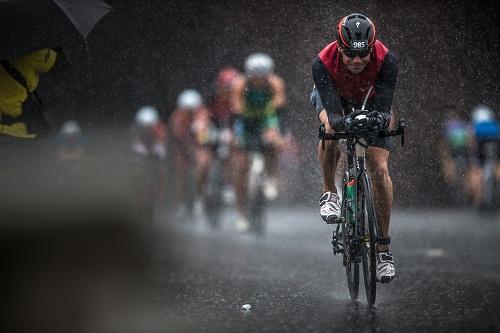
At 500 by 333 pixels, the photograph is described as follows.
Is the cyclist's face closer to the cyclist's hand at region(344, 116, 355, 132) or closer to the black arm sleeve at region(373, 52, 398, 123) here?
the black arm sleeve at region(373, 52, 398, 123)

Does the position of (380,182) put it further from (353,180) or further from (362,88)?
(362,88)

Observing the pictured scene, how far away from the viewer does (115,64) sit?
17938 millimetres

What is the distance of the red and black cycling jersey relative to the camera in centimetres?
588

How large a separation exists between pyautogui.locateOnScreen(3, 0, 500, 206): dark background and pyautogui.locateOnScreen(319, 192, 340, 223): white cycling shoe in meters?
7.72

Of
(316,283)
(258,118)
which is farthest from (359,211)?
(258,118)

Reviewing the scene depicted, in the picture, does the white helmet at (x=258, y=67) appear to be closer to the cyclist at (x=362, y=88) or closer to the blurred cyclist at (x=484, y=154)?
the blurred cyclist at (x=484, y=154)

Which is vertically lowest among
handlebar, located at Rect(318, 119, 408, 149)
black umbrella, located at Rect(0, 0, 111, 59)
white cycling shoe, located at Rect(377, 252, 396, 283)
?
white cycling shoe, located at Rect(377, 252, 396, 283)

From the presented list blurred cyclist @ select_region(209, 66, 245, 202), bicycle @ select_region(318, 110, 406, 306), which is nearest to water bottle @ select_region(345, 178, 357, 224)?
bicycle @ select_region(318, 110, 406, 306)

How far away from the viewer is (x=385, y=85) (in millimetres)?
5895

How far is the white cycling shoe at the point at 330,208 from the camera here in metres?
6.20

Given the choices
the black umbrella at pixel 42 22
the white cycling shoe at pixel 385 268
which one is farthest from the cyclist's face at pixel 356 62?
the black umbrella at pixel 42 22

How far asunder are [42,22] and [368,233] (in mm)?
2898

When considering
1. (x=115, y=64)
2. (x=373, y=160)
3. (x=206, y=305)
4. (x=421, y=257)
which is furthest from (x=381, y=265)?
(x=115, y=64)

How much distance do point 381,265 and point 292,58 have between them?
10775 mm
